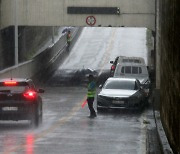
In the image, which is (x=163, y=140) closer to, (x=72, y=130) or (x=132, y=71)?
(x=72, y=130)

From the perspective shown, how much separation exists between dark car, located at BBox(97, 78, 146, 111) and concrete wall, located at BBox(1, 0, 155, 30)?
63.9 feet

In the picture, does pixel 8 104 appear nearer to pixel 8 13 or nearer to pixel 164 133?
pixel 164 133

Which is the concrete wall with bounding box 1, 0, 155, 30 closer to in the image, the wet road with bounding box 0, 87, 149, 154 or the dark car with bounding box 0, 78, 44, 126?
the wet road with bounding box 0, 87, 149, 154

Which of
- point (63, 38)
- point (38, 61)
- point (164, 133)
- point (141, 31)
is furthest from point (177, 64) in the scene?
point (141, 31)

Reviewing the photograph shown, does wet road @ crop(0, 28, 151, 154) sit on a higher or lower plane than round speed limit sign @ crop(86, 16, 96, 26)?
lower

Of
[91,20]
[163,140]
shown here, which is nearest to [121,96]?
[163,140]

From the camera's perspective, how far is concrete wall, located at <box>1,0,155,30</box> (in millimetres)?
50188

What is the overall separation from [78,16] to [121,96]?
2193cm

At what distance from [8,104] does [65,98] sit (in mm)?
13081

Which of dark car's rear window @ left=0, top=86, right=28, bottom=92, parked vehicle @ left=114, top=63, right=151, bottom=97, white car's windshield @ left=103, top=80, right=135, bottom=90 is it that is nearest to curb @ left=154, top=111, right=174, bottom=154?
dark car's rear window @ left=0, top=86, right=28, bottom=92

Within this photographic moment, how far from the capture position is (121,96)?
2944 cm

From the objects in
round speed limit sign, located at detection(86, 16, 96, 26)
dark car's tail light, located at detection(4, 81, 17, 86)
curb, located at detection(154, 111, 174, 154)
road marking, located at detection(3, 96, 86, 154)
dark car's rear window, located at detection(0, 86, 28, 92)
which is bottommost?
road marking, located at detection(3, 96, 86, 154)

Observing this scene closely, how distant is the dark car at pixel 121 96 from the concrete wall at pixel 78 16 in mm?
19466

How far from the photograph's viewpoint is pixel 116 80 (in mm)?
31641
